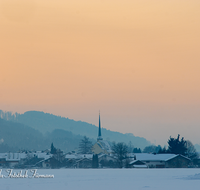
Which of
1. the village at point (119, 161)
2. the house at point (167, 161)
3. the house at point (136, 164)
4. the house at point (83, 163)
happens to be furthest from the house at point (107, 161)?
the house at point (167, 161)

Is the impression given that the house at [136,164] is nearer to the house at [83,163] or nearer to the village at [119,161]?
the village at [119,161]
